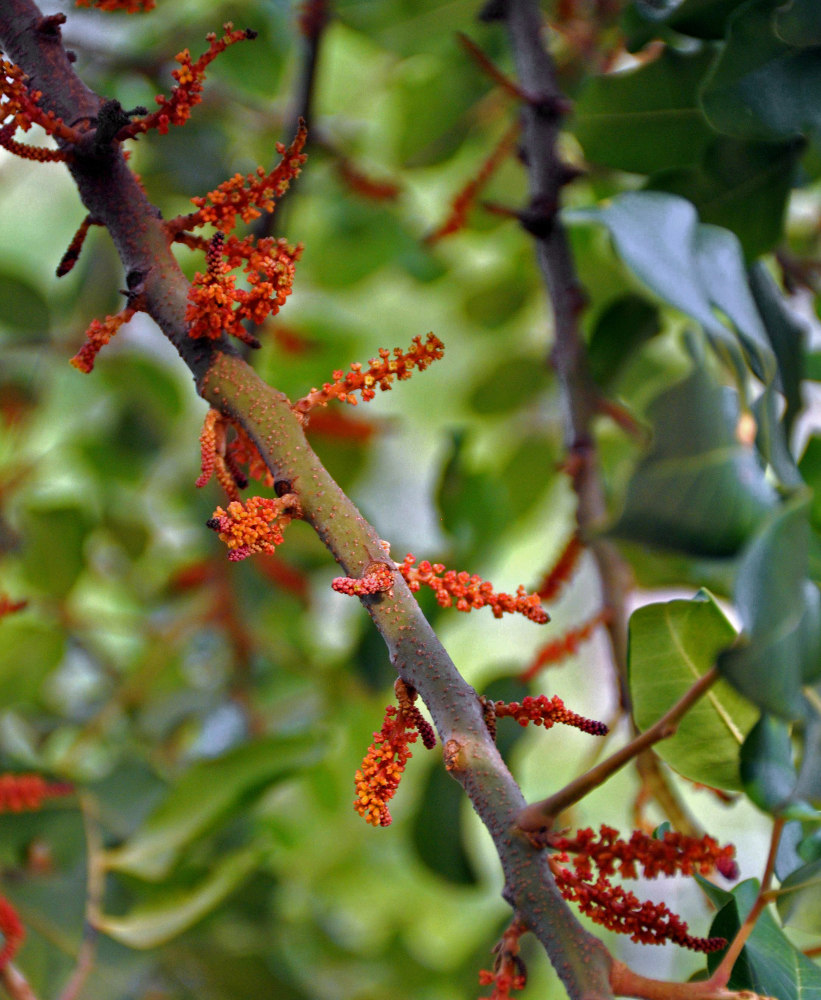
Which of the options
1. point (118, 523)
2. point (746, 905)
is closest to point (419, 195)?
point (118, 523)

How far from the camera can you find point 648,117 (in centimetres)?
42

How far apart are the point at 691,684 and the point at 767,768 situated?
0.14 feet

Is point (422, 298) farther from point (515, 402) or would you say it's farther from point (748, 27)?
point (748, 27)

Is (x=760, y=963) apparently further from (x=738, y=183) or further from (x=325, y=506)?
(x=738, y=183)

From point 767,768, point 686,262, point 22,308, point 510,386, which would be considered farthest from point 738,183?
point 22,308

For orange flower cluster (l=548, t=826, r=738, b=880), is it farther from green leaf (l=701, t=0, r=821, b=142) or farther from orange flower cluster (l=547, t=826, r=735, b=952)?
green leaf (l=701, t=0, r=821, b=142)

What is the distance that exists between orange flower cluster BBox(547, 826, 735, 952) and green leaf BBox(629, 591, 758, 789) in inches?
2.2

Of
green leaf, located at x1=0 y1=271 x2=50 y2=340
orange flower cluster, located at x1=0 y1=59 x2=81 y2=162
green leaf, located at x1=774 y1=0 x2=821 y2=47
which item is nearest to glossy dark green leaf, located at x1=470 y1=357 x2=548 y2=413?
green leaf, located at x1=0 y1=271 x2=50 y2=340

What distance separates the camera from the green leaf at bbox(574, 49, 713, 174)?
413mm

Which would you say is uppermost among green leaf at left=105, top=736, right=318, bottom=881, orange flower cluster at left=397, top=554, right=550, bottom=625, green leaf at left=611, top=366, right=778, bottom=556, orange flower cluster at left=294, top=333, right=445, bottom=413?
orange flower cluster at left=294, top=333, right=445, bottom=413

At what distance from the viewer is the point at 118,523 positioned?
2.78 ft

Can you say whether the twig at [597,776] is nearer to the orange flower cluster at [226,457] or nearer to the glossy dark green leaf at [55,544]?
the orange flower cluster at [226,457]

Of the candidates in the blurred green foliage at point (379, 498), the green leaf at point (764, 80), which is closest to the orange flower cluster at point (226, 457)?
the blurred green foliage at point (379, 498)

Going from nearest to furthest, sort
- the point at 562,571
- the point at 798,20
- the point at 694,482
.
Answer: the point at 694,482 → the point at 798,20 → the point at 562,571
